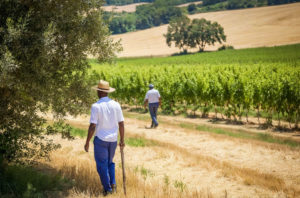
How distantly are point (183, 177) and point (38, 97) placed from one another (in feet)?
12.8

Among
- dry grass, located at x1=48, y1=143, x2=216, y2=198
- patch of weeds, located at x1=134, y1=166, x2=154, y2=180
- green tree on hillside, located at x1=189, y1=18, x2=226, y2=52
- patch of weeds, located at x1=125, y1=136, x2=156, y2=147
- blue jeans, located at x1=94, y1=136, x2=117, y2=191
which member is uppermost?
green tree on hillside, located at x1=189, y1=18, x2=226, y2=52

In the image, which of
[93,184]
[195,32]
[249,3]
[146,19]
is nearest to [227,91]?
[93,184]

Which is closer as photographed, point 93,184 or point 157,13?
point 93,184

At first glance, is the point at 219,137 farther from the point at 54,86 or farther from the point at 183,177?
the point at 54,86

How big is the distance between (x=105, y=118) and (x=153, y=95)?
10683 millimetres

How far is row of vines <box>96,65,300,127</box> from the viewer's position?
1786cm

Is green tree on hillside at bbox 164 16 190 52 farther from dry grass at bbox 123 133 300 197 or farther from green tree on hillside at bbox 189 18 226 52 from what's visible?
dry grass at bbox 123 133 300 197

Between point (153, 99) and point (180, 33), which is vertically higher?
point (180, 33)

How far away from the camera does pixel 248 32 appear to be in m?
101

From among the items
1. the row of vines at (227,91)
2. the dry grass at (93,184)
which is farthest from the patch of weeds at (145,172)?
the row of vines at (227,91)

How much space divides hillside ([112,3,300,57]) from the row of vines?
59436 mm

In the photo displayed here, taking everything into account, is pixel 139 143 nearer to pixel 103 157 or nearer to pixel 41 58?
pixel 103 157

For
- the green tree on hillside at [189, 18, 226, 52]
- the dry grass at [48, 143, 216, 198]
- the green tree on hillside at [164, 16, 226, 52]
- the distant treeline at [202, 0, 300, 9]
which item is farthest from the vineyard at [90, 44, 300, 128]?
the distant treeline at [202, 0, 300, 9]

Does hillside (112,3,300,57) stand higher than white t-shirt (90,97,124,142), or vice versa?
hillside (112,3,300,57)
